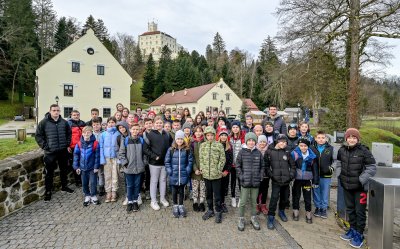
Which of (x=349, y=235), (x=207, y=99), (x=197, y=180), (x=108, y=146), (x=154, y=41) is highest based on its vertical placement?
(x=154, y=41)

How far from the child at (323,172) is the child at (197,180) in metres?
2.38

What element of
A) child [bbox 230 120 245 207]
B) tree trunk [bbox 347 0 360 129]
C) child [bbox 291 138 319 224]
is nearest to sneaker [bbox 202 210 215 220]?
child [bbox 230 120 245 207]

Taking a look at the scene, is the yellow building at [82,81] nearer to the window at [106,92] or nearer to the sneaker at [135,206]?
the window at [106,92]

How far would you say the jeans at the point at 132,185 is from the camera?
5211 millimetres

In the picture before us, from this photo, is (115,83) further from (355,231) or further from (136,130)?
(355,231)

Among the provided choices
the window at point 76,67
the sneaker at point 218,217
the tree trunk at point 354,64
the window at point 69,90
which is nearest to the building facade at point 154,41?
the window at point 76,67

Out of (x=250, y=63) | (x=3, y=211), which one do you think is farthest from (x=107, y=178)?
(x=250, y=63)

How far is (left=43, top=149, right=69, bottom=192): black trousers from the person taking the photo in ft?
18.4

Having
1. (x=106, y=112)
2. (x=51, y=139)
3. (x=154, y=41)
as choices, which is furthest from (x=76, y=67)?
(x=154, y=41)

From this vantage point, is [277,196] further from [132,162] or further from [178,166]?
[132,162]

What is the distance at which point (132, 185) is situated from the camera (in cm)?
527

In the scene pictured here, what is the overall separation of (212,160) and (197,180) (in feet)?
2.36

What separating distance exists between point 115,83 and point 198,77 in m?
30.3

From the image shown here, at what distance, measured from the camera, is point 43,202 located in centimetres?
552
